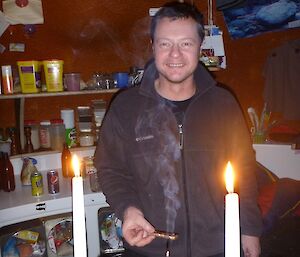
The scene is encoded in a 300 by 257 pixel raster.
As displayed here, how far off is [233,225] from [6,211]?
201cm

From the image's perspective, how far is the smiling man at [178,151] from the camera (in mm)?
1664

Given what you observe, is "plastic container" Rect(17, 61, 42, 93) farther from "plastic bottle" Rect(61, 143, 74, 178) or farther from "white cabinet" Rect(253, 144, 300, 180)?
"white cabinet" Rect(253, 144, 300, 180)

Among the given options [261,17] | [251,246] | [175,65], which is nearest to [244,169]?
[251,246]

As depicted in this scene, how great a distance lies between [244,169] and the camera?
1.81 meters

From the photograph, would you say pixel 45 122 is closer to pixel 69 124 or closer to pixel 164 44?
pixel 69 124

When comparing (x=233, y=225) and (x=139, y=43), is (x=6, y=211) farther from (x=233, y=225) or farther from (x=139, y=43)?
(x=233, y=225)

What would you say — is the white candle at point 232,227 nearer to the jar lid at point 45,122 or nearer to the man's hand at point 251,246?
the man's hand at point 251,246

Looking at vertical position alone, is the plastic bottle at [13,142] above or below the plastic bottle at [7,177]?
above

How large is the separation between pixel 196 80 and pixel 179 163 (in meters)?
0.41

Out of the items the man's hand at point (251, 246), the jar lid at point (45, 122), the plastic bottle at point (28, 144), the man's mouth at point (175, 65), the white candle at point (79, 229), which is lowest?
the man's hand at point (251, 246)

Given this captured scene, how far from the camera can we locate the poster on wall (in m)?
3.24

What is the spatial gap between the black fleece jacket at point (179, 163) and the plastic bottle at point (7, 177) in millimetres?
1085

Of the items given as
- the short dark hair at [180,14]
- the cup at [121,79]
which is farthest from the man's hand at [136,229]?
the cup at [121,79]

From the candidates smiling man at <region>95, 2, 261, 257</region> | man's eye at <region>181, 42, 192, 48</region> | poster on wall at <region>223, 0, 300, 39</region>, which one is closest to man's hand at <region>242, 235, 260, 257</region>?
smiling man at <region>95, 2, 261, 257</region>
